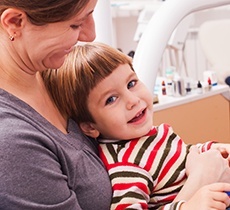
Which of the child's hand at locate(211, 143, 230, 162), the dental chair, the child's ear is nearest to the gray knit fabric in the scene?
the child's ear

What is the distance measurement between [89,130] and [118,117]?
3.2 inches

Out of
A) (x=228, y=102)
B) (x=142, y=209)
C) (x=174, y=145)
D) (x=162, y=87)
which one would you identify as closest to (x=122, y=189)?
(x=142, y=209)

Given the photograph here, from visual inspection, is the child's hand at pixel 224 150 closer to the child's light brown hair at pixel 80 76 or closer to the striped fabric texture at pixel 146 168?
the striped fabric texture at pixel 146 168

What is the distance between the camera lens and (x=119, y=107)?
92cm

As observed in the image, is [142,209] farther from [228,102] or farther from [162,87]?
[228,102]

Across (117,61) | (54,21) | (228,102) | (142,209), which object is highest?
(54,21)

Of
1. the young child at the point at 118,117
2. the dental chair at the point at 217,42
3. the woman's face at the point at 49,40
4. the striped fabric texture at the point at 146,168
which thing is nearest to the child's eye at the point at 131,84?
the young child at the point at 118,117

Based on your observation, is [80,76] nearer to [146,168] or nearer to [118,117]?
[118,117]

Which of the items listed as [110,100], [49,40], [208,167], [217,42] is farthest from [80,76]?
[217,42]

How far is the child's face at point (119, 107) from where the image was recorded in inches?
35.7

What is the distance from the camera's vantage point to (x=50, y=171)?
68 cm

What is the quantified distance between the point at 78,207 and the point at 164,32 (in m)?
0.66

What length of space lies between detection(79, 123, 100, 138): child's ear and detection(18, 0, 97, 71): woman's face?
22 cm

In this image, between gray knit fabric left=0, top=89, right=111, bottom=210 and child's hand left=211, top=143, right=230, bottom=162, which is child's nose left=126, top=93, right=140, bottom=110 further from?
child's hand left=211, top=143, right=230, bottom=162
